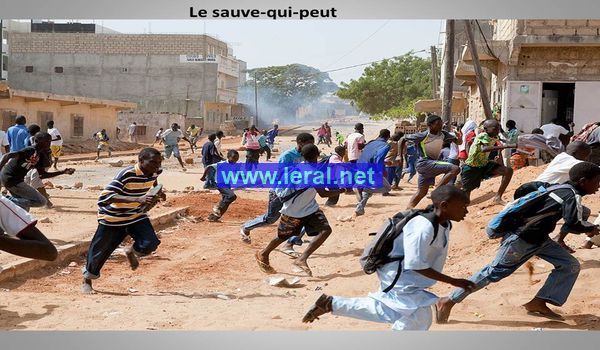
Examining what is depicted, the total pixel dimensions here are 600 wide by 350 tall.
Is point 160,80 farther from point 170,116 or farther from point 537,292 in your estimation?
point 537,292

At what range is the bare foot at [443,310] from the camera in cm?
633

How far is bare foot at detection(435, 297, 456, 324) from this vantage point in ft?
20.8

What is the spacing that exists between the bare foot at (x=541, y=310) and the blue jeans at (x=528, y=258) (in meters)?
0.07

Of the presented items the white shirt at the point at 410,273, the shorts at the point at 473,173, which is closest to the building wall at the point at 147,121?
the shorts at the point at 473,173

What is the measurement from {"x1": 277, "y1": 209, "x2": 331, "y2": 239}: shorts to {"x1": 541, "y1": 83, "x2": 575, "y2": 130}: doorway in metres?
9.10

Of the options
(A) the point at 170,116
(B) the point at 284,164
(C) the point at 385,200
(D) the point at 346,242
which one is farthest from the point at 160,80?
(B) the point at 284,164

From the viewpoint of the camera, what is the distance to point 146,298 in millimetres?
7289

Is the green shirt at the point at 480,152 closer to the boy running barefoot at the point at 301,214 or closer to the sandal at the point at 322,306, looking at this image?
the boy running barefoot at the point at 301,214

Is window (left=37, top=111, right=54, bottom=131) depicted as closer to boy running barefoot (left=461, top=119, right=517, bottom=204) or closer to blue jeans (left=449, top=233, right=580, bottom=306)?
boy running barefoot (left=461, top=119, right=517, bottom=204)

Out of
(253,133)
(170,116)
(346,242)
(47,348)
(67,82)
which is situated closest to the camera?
(47,348)

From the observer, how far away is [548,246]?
252 inches

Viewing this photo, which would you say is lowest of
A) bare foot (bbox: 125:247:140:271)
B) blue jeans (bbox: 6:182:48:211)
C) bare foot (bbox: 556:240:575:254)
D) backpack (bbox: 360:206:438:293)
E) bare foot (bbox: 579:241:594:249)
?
bare foot (bbox: 125:247:140:271)

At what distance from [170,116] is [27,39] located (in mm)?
11117

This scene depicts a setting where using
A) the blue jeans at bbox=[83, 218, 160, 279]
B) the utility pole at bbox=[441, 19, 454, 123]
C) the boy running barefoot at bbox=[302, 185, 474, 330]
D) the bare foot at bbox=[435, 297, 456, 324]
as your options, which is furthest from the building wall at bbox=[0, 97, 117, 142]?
the boy running barefoot at bbox=[302, 185, 474, 330]
